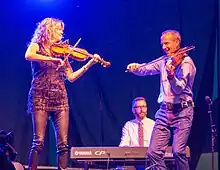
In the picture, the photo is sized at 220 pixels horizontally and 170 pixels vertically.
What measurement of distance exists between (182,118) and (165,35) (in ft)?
2.99

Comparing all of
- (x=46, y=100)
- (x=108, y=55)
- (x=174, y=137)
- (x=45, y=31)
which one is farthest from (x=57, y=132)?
(x=108, y=55)

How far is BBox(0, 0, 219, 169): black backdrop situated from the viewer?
22.4ft

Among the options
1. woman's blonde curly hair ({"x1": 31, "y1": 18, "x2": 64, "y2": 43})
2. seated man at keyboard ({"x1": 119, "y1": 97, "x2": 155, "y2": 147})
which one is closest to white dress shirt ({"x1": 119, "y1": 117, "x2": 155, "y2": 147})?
seated man at keyboard ({"x1": 119, "y1": 97, "x2": 155, "y2": 147})

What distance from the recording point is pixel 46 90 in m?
4.94

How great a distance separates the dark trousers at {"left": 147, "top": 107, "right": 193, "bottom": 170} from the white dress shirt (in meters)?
1.60

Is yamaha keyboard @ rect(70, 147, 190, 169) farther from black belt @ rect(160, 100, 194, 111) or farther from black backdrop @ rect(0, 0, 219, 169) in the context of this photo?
black backdrop @ rect(0, 0, 219, 169)

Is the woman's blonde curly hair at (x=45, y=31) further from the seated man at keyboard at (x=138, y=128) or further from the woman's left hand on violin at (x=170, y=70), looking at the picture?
the seated man at keyboard at (x=138, y=128)

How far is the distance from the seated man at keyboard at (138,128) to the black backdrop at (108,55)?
27cm

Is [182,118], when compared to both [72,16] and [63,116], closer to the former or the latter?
[63,116]

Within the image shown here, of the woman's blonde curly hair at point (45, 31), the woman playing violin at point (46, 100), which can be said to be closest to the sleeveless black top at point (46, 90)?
the woman playing violin at point (46, 100)

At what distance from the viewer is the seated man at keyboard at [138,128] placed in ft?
Result: 22.0

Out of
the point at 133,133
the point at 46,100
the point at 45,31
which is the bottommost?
the point at 133,133

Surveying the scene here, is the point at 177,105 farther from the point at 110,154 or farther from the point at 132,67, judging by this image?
the point at 110,154

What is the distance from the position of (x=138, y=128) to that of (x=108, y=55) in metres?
1.13
